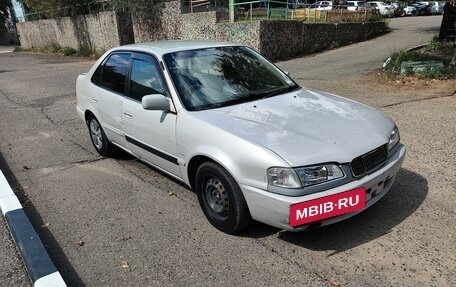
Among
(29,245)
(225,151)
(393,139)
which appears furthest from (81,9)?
(393,139)

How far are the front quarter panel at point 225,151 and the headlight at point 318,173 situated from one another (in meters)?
0.16

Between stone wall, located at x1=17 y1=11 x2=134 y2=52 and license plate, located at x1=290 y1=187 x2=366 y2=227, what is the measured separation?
20.8 meters

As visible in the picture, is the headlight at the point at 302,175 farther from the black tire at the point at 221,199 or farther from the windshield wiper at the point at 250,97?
the windshield wiper at the point at 250,97

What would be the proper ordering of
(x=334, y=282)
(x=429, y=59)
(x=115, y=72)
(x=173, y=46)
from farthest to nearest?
(x=429, y=59) → (x=115, y=72) → (x=173, y=46) → (x=334, y=282)

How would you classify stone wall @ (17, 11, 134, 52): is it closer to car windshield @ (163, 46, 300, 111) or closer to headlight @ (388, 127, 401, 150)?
car windshield @ (163, 46, 300, 111)

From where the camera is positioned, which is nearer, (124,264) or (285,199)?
(285,199)

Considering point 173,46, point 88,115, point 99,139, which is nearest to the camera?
point 173,46

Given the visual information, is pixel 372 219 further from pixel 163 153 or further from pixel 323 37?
pixel 323 37

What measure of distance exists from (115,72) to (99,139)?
1.09 metres

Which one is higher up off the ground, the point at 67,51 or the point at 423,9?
the point at 423,9

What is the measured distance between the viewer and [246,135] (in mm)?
3230

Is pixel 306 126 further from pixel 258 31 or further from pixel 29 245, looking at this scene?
pixel 258 31

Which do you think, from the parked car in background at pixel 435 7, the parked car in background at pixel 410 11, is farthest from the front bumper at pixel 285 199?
the parked car in background at pixel 435 7

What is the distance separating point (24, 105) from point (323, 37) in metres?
12.7
